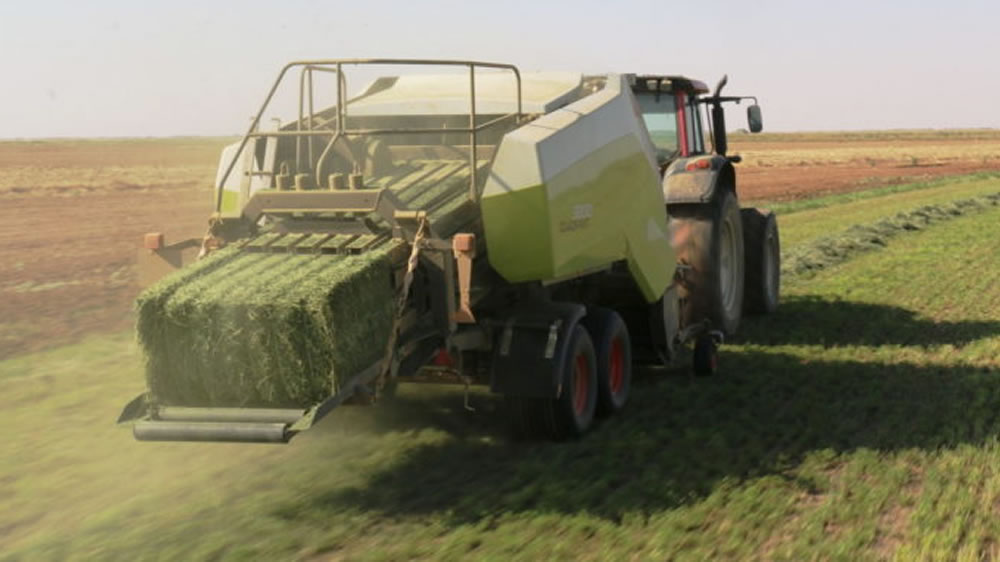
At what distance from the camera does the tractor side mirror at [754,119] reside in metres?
10.3

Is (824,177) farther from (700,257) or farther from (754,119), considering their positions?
(700,257)

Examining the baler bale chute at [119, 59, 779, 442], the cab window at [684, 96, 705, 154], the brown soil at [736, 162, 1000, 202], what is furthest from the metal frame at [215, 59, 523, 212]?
the brown soil at [736, 162, 1000, 202]

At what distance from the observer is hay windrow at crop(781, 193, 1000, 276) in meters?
14.2

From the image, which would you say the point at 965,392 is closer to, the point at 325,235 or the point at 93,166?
the point at 325,235

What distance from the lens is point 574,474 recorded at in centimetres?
588

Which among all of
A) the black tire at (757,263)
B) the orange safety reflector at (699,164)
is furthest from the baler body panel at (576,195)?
the black tire at (757,263)

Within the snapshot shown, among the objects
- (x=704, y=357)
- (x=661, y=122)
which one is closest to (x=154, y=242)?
(x=704, y=357)

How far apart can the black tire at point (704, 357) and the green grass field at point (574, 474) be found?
21cm

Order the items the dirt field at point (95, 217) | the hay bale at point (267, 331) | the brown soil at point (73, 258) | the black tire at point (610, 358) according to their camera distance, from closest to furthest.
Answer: the hay bale at point (267, 331) < the black tire at point (610, 358) < the brown soil at point (73, 258) < the dirt field at point (95, 217)

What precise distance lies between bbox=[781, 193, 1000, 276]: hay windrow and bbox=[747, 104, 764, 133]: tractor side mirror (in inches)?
149

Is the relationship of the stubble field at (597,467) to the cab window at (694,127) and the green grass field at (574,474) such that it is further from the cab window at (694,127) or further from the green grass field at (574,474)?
the cab window at (694,127)

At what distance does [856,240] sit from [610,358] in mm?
9578

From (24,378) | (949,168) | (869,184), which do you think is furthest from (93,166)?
(24,378)

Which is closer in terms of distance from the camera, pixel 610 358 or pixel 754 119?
pixel 610 358
